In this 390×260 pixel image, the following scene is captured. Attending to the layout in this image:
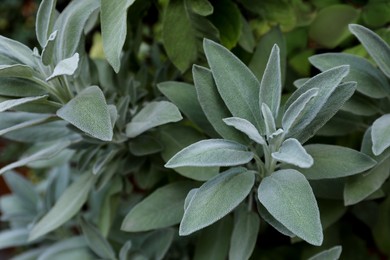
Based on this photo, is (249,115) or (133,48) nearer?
(249,115)

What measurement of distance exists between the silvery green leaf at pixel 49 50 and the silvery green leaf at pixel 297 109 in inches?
7.3

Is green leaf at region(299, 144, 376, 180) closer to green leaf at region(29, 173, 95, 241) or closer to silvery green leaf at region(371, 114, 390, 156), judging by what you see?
silvery green leaf at region(371, 114, 390, 156)

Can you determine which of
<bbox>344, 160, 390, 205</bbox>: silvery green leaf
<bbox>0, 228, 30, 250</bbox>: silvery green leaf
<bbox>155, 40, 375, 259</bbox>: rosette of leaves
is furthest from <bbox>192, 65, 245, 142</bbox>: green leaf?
<bbox>0, 228, 30, 250</bbox>: silvery green leaf

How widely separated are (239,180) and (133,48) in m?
0.28

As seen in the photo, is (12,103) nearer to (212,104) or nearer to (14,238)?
(212,104)

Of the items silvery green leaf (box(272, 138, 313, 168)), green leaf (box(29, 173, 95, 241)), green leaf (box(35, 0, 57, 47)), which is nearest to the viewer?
silvery green leaf (box(272, 138, 313, 168))

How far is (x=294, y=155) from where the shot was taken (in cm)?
37

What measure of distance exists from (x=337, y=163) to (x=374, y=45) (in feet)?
0.35

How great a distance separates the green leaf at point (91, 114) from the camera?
399 millimetres

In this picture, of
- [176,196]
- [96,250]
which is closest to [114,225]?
[96,250]

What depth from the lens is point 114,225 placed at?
72cm

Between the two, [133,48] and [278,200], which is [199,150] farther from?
[133,48]

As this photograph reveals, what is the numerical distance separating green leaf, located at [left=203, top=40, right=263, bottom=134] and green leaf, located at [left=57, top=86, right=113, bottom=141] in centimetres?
9

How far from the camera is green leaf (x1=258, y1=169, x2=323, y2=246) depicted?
1.20 feet
